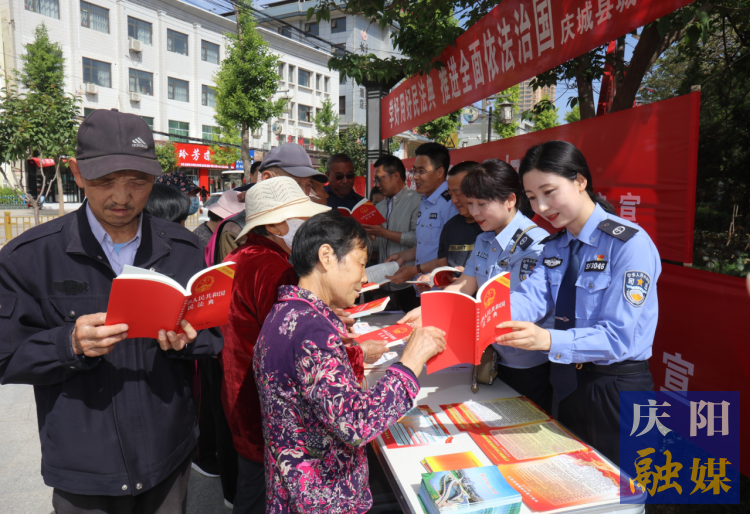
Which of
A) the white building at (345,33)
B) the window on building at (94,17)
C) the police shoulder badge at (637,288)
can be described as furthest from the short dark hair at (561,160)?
the white building at (345,33)

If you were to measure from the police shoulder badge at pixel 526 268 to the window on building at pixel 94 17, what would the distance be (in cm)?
2666

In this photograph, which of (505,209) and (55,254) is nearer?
(55,254)

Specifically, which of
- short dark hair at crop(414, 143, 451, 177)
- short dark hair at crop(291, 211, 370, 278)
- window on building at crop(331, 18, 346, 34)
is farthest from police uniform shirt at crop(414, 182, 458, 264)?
window on building at crop(331, 18, 346, 34)

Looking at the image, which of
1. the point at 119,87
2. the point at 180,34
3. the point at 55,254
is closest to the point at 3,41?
the point at 119,87

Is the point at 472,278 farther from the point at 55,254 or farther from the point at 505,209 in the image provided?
the point at 55,254

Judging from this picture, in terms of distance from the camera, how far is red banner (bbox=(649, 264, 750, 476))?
6.88 feet

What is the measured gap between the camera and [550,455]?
1.48 metres

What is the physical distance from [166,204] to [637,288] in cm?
237

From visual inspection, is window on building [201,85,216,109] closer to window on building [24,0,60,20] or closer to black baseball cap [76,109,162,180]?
window on building [24,0,60,20]

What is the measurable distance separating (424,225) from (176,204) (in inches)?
73.7

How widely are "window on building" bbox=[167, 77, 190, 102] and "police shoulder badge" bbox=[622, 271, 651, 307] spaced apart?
1103 inches

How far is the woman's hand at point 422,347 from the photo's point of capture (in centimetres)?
136

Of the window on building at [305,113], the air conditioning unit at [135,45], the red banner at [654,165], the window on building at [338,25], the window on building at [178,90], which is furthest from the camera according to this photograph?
the window on building at [305,113]

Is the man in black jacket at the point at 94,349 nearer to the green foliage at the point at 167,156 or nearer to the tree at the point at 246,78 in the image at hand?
the tree at the point at 246,78
